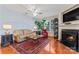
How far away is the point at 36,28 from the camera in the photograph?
2.38m

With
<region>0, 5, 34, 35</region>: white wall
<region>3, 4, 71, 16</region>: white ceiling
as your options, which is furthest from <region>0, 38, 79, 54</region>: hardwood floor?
<region>3, 4, 71, 16</region>: white ceiling

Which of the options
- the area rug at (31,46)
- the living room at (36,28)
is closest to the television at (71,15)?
the living room at (36,28)

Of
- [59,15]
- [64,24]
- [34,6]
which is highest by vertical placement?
[34,6]

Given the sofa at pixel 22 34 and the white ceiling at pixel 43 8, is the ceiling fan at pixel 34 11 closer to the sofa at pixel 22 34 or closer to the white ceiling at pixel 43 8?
the white ceiling at pixel 43 8

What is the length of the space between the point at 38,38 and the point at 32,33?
142 millimetres

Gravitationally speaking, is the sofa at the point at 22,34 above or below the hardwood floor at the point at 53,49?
above

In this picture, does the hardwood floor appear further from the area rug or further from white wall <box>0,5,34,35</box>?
white wall <box>0,5,34,35</box>

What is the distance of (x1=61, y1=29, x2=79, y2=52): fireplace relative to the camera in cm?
233

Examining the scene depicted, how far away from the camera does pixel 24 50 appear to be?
2.41 metres

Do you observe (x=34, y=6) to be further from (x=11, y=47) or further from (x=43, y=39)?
(x=11, y=47)

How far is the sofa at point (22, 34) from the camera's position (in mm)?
2373

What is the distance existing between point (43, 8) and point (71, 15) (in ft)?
1.69

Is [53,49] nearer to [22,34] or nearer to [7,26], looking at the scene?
[22,34]
